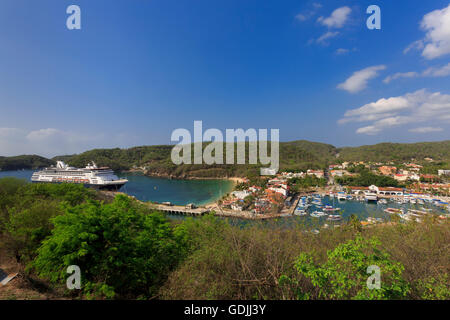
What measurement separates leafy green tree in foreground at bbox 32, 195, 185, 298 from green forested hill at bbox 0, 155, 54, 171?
80.3 meters

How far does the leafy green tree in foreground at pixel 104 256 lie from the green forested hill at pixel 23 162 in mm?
80253

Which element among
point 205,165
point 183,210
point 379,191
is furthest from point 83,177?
point 379,191

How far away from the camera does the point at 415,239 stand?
4.77 metres

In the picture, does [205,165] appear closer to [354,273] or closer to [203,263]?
[203,263]

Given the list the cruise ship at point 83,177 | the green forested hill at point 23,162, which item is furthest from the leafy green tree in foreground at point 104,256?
the green forested hill at point 23,162

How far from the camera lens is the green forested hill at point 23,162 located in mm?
55031

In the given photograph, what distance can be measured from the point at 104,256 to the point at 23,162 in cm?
8397

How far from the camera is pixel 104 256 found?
3.61 meters

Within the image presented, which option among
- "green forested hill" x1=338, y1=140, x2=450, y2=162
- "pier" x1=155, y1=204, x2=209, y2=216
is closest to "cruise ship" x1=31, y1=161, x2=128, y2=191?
"pier" x1=155, y1=204, x2=209, y2=216

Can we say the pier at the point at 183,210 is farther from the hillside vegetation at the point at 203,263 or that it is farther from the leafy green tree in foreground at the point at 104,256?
the leafy green tree in foreground at the point at 104,256

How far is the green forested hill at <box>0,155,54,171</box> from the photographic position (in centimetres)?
5503

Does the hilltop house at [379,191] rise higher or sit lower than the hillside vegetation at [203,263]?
lower
